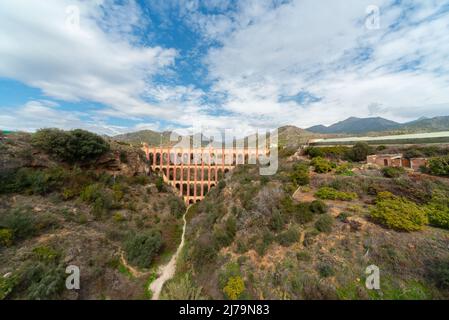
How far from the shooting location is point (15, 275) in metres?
8.59

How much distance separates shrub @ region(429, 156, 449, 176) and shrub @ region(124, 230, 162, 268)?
23.4 m

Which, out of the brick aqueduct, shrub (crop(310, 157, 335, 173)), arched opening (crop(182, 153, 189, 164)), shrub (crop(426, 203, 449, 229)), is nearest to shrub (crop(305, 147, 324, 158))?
shrub (crop(310, 157, 335, 173))

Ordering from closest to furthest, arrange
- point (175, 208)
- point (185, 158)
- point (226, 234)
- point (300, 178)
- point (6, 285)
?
point (6, 285) < point (226, 234) < point (300, 178) < point (175, 208) < point (185, 158)

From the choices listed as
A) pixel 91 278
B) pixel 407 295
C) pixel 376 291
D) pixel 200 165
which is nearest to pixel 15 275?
pixel 91 278

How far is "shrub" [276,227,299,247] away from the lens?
33.7 feet

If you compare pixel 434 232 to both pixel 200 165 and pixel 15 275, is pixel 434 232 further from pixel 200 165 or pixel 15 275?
pixel 200 165

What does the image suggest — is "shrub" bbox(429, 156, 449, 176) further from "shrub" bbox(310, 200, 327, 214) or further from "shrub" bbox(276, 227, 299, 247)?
"shrub" bbox(276, 227, 299, 247)

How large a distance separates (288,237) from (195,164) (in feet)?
78.6

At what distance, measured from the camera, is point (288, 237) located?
10.4 metres

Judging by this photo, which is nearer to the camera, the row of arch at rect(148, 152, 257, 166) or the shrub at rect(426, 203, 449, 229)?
the shrub at rect(426, 203, 449, 229)

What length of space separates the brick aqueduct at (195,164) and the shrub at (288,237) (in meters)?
21.2

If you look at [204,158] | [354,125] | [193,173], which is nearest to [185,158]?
[193,173]

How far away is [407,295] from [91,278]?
15.2 m

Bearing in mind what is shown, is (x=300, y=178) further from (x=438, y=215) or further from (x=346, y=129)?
(x=346, y=129)
